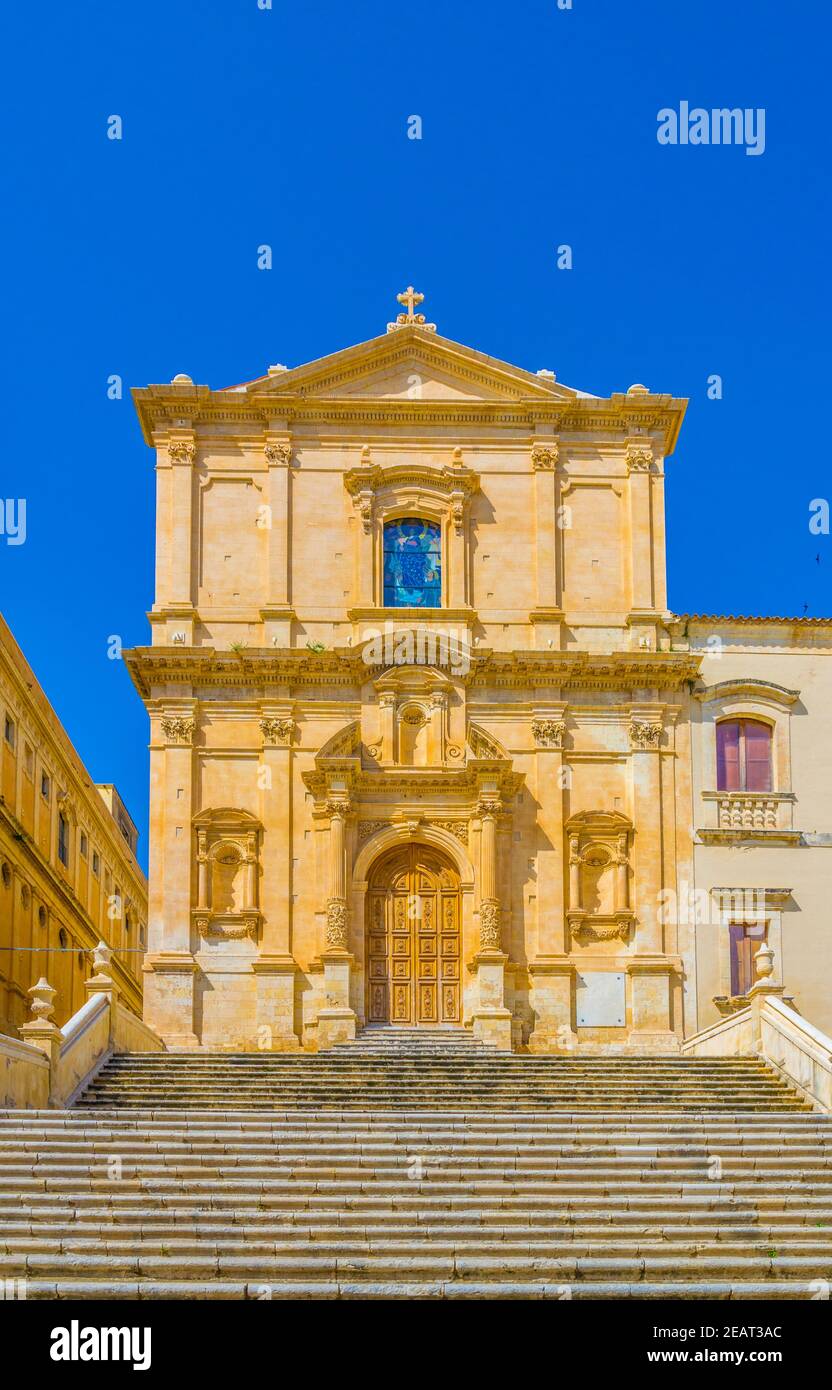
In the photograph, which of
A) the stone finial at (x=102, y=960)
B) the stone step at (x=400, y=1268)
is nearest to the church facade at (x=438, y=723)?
the stone finial at (x=102, y=960)

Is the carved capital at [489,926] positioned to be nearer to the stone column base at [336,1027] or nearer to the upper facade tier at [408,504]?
the stone column base at [336,1027]

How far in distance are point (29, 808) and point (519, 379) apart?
15.2 m

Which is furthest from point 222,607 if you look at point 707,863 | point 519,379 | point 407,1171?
point 407,1171

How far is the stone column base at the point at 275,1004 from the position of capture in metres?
32.9

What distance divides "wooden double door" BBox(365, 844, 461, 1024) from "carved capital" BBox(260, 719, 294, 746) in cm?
273

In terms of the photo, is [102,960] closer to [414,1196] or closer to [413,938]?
[413,938]

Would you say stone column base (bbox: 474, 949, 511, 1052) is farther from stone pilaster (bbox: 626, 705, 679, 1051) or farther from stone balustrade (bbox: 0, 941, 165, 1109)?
stone balustrade (bbox: 0, 941, 165, 1109)

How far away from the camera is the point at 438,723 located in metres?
34.5

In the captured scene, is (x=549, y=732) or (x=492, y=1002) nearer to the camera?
(x=492, y=1002)

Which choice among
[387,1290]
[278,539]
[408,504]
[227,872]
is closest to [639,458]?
[408,504]

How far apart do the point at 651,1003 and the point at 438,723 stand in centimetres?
603

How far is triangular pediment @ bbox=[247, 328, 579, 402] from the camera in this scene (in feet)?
118
